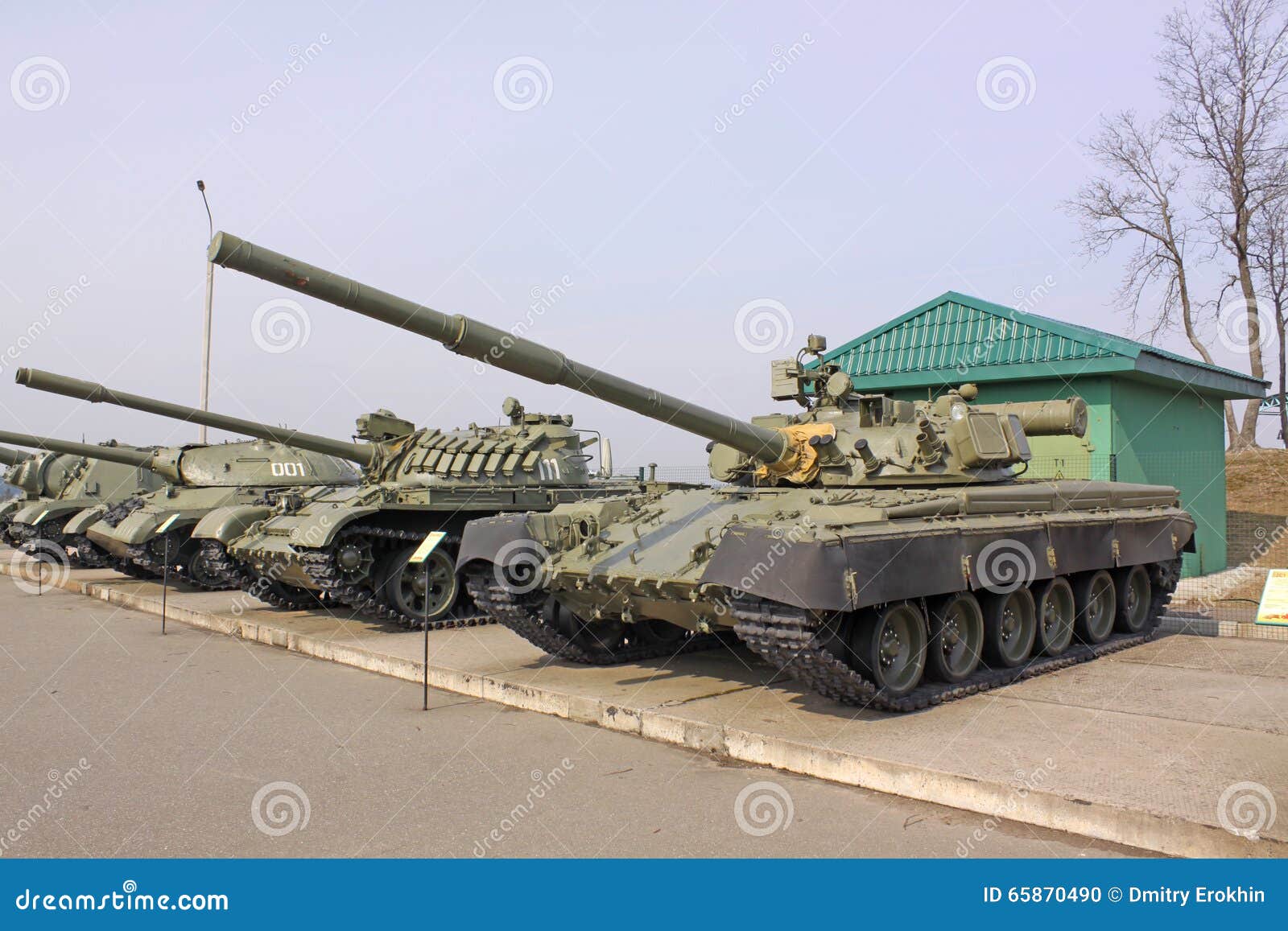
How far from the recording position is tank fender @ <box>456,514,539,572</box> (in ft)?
31.7

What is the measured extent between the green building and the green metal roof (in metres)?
0.02

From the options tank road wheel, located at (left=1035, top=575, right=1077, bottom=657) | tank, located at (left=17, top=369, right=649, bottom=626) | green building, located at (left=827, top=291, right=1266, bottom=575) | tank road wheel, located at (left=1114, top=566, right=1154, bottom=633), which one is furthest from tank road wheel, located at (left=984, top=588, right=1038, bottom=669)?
tank, located at (left=17, top=369, right=649, bottom=626)

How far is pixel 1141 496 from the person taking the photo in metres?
12.2

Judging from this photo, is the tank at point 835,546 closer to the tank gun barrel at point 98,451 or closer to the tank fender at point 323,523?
the tank fender at point 323,523

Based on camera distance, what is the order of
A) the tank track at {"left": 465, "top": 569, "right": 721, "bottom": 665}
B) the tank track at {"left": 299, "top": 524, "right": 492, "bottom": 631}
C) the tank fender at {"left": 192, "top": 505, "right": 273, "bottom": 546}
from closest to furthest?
the tank track at {"left": 465, "top": 569, "right": 721, "bottom": 665} < the tank track at {"left": 299, "top": 524, "right": 492, "bottom": 631} < the tank fender at {"left": 192, "top": 505, "right": 273, "bottom": 546}

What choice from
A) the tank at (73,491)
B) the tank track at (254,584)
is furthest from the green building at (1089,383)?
the tank at (73,491)

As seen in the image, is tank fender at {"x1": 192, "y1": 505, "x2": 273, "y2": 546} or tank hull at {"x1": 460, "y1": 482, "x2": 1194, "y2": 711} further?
tank fender at {"x1": 192, "y1": 505, "x2": 273, "y2": 546}

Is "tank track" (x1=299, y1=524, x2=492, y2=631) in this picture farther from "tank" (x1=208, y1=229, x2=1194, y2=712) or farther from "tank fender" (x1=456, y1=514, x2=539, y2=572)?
"tank fender" (x1=456, y1=514, x2=539, y2=572)

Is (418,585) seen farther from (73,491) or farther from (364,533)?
(73,491)

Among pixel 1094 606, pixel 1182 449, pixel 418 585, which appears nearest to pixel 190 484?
pixel 418 585

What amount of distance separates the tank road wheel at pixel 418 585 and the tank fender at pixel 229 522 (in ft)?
8.14

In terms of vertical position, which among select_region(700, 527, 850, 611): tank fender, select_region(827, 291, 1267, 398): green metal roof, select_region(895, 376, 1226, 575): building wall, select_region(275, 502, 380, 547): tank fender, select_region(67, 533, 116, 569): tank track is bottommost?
select_region(67, 533, 116, 569): tank track

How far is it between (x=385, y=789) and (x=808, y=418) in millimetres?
5763

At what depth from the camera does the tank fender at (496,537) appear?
966 centimetres
